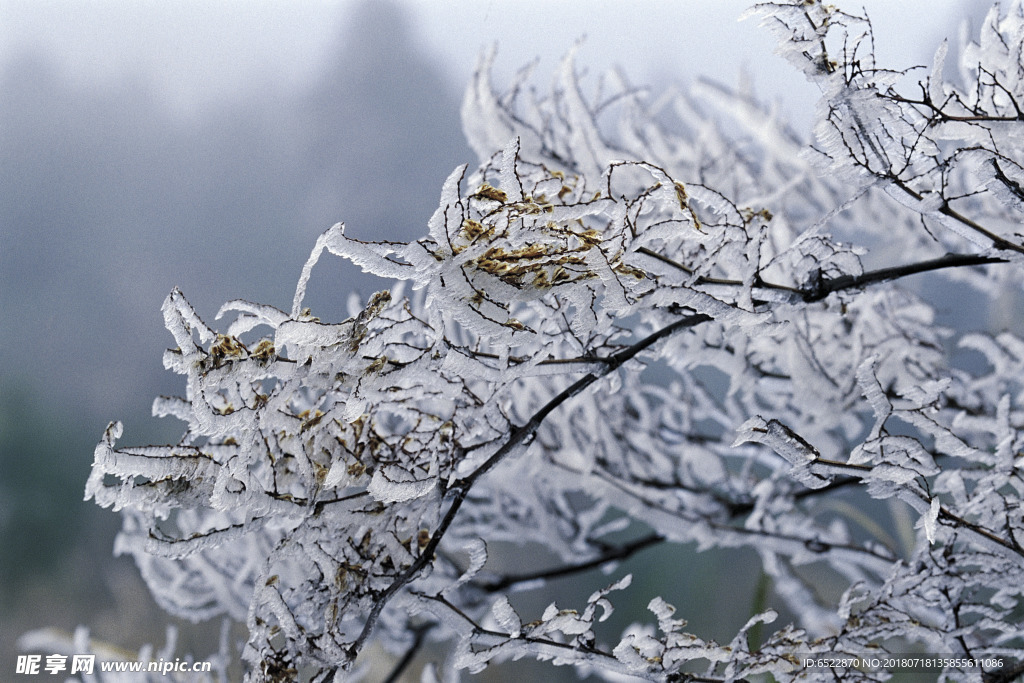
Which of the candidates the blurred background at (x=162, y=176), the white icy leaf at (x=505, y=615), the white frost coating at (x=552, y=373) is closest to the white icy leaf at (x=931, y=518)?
the white frost coating at (x=552, y=373)

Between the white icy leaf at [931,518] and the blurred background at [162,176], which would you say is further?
the blurred background at [162,176]

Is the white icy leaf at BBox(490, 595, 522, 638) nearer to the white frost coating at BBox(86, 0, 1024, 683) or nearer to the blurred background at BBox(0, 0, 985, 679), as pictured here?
the white frost coating at BBox(86, 0, 1024, 683)

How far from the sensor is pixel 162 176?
1.71m

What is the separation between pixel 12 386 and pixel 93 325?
20cm

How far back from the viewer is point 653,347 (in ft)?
1.27

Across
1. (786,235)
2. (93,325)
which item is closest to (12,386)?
(93,325)

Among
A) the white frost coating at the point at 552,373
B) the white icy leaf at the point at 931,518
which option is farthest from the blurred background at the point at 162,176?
the white icy leaf at the point at 931,518

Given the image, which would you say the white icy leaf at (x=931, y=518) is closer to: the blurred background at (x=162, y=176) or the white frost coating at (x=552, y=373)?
the white frost coating at (x=552, y=373)

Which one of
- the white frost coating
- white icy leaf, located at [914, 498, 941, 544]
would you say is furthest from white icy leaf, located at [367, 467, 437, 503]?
white icy leaf, located at [914, 498, 941, 544]

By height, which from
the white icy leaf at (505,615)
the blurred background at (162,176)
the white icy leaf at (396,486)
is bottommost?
the white icy leaf at (505,615)

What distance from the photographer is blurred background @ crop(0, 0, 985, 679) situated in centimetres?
150

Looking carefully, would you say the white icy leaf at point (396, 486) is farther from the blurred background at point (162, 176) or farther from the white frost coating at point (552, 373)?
the blurred background at point (162, 176)

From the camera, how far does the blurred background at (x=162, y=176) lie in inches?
59.1

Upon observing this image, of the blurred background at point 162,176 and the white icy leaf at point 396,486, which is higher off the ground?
the blurred background at point 162,176
